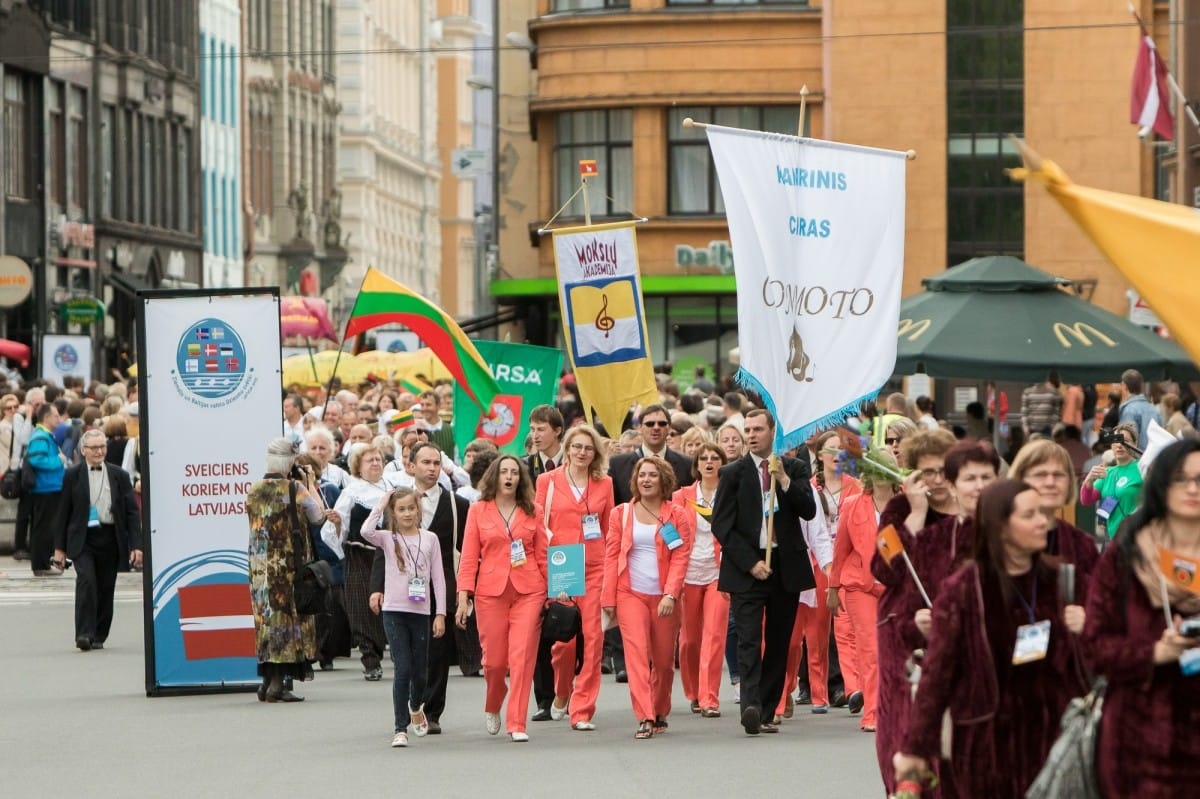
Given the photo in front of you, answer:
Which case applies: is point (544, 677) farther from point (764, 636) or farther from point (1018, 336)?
point (1018, 336)

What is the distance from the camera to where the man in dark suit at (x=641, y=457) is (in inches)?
694

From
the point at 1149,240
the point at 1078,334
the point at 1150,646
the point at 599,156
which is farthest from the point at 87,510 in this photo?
the point at 599,156

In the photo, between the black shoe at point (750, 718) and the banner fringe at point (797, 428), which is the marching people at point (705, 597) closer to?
the black shoe at point (750, 718)

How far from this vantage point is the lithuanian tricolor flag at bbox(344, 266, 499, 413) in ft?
80.5

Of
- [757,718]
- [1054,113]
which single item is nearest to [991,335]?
[757,718]

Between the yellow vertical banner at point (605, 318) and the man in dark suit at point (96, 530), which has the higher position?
the yellow vertical banner at point (605, 318)

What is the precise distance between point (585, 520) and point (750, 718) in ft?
5.34

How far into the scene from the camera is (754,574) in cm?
1470

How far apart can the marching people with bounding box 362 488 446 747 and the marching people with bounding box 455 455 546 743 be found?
0.19 metres

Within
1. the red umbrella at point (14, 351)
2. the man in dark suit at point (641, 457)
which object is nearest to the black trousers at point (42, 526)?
the man in dark suit at point (641, 457)

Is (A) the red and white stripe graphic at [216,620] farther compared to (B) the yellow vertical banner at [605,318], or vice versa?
(B) the yellow vertical banner at [605,318]

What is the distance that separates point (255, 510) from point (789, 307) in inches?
171

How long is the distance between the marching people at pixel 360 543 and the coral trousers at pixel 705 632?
3.28m

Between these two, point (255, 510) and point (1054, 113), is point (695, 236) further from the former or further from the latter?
point (255, 510)
